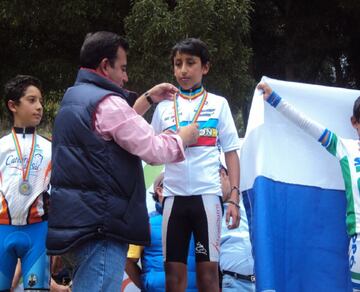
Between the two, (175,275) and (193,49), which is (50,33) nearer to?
(193,49)

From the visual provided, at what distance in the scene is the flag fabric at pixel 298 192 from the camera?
3.88 m

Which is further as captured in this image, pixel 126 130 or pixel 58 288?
pixel 58 288

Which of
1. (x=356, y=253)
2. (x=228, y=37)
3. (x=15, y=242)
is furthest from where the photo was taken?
(x=228, y=37)

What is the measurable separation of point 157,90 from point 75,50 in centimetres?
1004

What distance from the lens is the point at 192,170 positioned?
3611mm

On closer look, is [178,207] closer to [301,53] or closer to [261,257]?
[261,257]

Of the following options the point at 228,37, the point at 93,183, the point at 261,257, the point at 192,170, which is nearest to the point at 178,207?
the point at 192,170

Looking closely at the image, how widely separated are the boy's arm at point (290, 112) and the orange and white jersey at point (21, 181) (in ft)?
5.15

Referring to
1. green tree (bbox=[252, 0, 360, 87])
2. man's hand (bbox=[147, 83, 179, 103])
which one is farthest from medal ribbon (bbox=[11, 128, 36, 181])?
green tree (bbox=[252, 0, 360, 87])

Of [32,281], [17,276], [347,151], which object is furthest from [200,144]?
[17,276]

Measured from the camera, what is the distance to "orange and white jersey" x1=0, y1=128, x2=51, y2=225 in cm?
389

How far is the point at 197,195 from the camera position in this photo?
11.8ft

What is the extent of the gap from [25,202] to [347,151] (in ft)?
7.02

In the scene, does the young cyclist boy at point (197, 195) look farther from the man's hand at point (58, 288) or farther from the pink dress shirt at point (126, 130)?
the man's hand at point (58, 288)
